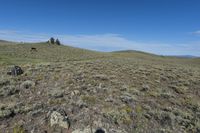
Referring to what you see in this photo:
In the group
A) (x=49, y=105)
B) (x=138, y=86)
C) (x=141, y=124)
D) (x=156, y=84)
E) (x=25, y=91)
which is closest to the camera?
(x=141, y=124)

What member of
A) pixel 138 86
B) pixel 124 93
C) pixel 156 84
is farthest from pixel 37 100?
pixel 156 84

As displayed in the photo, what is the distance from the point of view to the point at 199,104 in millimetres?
12656

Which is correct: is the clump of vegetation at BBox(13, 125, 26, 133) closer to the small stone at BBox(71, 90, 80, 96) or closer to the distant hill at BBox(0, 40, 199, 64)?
the small stone at BBox(71, 90, 80, 96)

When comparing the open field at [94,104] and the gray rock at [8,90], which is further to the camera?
the gray rock at [8,90]

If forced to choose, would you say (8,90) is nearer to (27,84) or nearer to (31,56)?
(27,84)

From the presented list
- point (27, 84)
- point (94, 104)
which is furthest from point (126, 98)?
point (27, 84)

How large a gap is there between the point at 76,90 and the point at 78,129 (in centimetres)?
402

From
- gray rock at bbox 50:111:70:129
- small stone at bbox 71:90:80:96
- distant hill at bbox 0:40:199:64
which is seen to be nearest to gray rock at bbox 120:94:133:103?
small stone at bbox 71:90:80:96

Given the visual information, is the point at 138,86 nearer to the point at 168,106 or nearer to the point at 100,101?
the point at 168,106

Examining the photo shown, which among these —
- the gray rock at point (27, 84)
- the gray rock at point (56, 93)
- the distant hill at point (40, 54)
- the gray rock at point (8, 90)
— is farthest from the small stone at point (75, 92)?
the distant hill at point (40, 54)

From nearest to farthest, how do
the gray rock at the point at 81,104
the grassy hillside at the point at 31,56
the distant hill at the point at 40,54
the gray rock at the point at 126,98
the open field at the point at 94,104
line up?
the open field at the point at 94,104 → the gray rock at the point at 81,104 → the gray rock at the point at 126,98 → the grassy hillside at the point at 31,56 → the distant hill at the point at 40,54

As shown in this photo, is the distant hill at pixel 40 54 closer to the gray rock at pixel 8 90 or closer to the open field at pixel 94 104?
the gray rock at pixel 8 90

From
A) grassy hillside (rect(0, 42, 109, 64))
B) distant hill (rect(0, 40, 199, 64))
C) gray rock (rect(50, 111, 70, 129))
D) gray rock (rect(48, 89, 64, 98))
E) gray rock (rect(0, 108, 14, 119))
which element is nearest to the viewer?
gray rock (rect(50, 111, 70, 129))

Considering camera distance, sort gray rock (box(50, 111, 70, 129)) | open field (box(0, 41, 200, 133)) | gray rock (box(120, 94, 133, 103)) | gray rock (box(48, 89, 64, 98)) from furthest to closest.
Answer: gray rock (box(120, 94, 133, 103)) → gray rock (box(48, 89, 64, 98)) → open field (box(0, 41, 200, 133)) → gray rock (box(50, 111, 70, 129))
